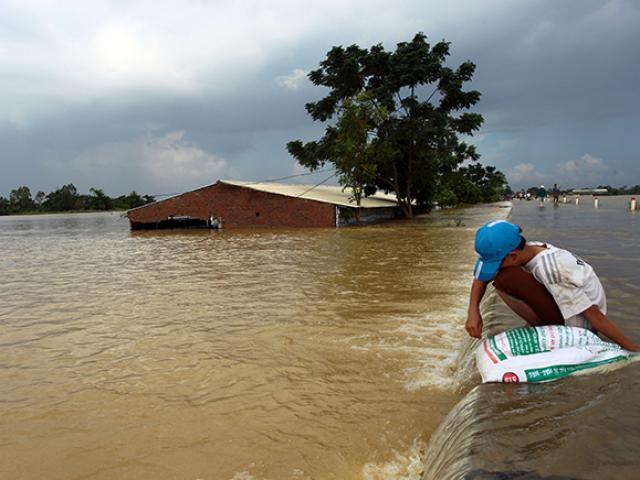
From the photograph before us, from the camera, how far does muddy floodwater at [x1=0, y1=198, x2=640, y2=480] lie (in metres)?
2.38

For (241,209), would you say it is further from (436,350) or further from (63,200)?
(63,200)

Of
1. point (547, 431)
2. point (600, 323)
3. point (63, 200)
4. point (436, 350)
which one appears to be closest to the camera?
point (547, 431)

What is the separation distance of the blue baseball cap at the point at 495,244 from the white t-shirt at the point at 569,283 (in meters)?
0.27

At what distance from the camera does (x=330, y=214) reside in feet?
91.3

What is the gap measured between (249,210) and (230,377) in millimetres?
26427

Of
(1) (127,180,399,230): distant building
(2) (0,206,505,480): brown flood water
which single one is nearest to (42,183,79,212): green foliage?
(1) (127,180,399,230): distant building

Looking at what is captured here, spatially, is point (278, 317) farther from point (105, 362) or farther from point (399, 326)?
point (105, 362)

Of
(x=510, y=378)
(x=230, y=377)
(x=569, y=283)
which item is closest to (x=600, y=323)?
(x=569, y=283)

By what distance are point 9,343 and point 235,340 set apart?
287cm

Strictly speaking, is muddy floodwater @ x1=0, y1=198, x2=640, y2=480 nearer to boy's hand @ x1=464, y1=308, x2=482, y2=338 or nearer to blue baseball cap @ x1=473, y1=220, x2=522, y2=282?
boy's hand @ x1=464, y1=308, x2=482, y2=338

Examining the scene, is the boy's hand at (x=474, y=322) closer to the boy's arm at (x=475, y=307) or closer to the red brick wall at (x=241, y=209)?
the boy's arm at (x=475, y=307)

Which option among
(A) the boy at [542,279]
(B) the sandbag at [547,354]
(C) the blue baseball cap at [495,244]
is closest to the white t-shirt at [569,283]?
(A) the boy at [542,279]

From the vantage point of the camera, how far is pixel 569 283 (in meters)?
2.95

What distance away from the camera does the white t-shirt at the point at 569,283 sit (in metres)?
2.94
